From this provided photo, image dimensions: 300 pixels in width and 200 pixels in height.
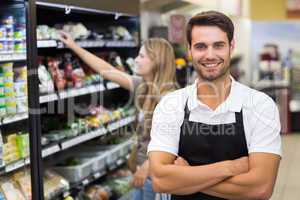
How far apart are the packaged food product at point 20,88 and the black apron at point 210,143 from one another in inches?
54.6

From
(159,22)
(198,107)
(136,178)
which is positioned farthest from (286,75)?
(198,107)

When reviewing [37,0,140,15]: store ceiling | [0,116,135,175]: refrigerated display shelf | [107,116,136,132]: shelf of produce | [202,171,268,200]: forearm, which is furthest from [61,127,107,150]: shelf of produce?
[202,171,268,200]: forearm

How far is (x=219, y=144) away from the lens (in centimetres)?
194

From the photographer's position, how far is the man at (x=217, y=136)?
1.92m

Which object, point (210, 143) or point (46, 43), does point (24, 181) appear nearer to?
point (46, 43)

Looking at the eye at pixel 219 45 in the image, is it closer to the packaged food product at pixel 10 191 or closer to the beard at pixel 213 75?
the beard at pixel 213 75

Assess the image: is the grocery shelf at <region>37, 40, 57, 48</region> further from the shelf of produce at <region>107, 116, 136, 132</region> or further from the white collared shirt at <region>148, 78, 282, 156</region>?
the white collared shirt at <region>148, 78, 282, 156</region>

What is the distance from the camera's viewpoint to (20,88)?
3.04 m

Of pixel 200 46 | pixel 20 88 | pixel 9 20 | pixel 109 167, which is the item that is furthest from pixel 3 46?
pixel 109 167

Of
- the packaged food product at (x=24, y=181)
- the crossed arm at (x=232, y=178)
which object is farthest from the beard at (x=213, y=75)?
the packaged food product at (x=24, y=181)

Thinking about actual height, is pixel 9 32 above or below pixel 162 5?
below

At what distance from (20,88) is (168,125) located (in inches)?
53.7

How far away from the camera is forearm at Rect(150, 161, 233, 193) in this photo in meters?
1.90

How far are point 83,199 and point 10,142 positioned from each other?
4.12 feet
